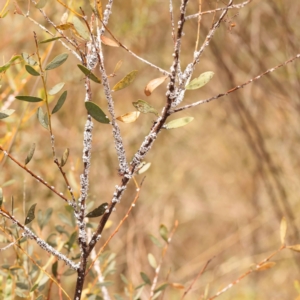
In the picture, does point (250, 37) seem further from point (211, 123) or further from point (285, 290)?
point (285, 290)

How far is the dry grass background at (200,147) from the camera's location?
161 centimetres

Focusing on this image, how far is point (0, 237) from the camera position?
0.67 metres

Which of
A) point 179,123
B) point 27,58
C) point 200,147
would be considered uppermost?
point 200,147

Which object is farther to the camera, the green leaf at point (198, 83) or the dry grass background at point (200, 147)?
the dry grass background at point (200, 147)

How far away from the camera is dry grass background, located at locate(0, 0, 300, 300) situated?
5.27ft

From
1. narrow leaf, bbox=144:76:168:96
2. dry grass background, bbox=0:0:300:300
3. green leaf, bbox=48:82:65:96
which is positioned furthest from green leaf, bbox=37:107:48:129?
dry grass background, bbox=0:0:300:300

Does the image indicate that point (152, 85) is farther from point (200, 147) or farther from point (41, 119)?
point (200, 147)

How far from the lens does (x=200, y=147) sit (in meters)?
3.05

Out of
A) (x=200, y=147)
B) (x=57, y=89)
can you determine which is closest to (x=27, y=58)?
(x=57, y=89)

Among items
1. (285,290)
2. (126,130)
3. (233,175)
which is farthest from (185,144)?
(285,290)

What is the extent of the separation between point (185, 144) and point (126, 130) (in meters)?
0.80

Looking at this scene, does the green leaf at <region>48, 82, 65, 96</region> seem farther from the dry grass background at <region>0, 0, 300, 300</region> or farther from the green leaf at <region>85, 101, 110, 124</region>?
the dry grass background at <region>0, 0, 300, 300</region>

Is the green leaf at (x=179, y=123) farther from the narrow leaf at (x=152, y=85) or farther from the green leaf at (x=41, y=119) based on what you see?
the green leaf at (x=41, y=119)

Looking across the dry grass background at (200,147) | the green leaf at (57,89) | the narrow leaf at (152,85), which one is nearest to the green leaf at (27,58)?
the green leaf at (57,89)
